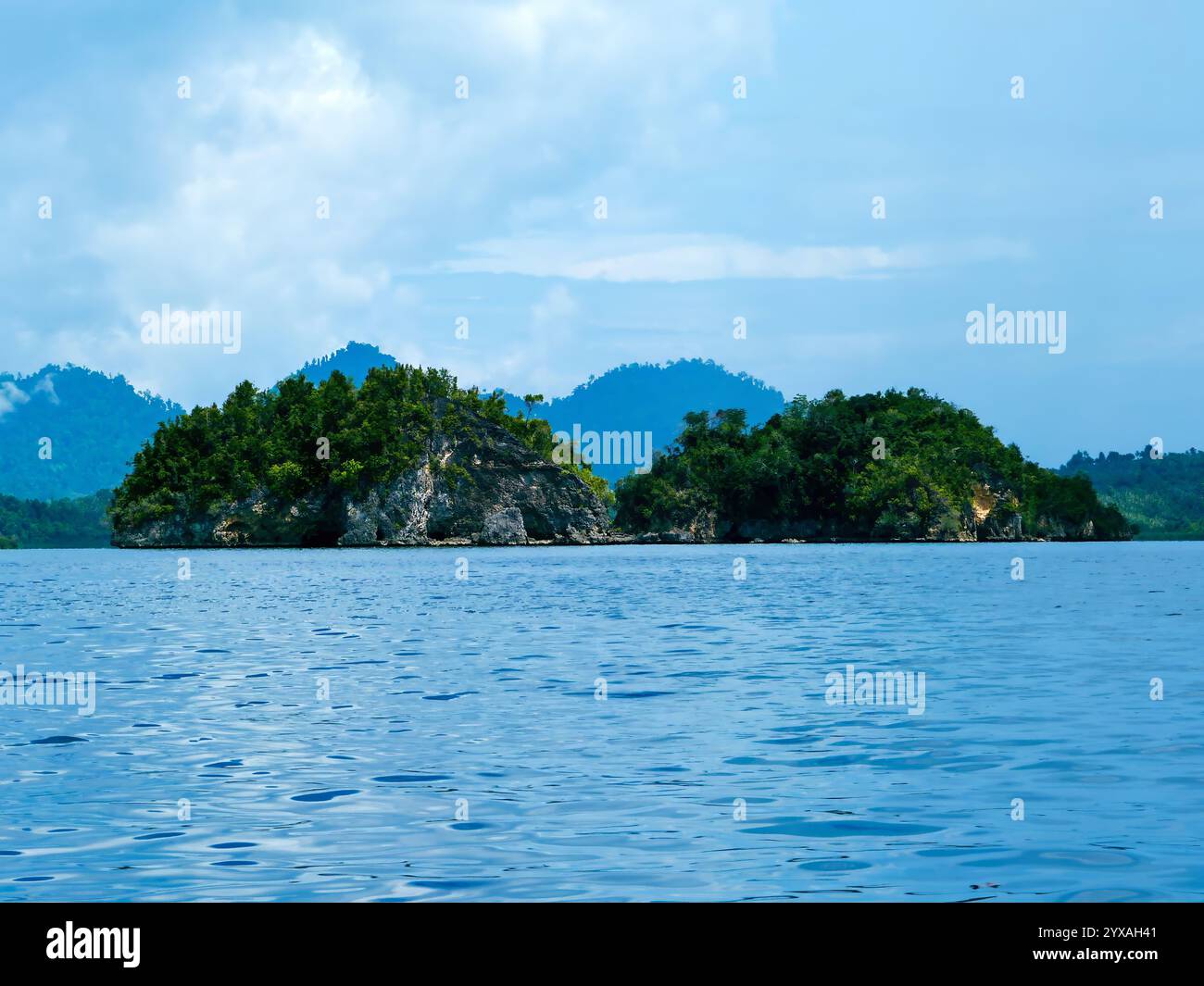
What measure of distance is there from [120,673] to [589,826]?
1728 centimetres

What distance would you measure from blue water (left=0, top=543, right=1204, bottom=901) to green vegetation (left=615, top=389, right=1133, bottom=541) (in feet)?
490

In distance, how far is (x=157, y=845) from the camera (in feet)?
37.2

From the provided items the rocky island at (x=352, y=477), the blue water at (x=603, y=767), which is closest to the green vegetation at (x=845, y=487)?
the rocky island at (x=352, y=477)

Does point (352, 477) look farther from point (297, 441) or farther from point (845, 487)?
point (845, 487)

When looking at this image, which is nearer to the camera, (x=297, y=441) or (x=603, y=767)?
(x=603, y=767)

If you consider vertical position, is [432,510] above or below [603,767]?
above

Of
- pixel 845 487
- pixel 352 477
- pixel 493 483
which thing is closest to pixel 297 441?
pixel 352 477

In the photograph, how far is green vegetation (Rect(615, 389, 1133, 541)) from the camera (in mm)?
185125

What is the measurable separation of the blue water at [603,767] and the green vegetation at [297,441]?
128 metres

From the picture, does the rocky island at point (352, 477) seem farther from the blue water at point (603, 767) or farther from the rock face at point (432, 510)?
the blue water at point (603, 767)

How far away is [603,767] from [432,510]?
15755cm

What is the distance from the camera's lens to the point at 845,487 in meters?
187
